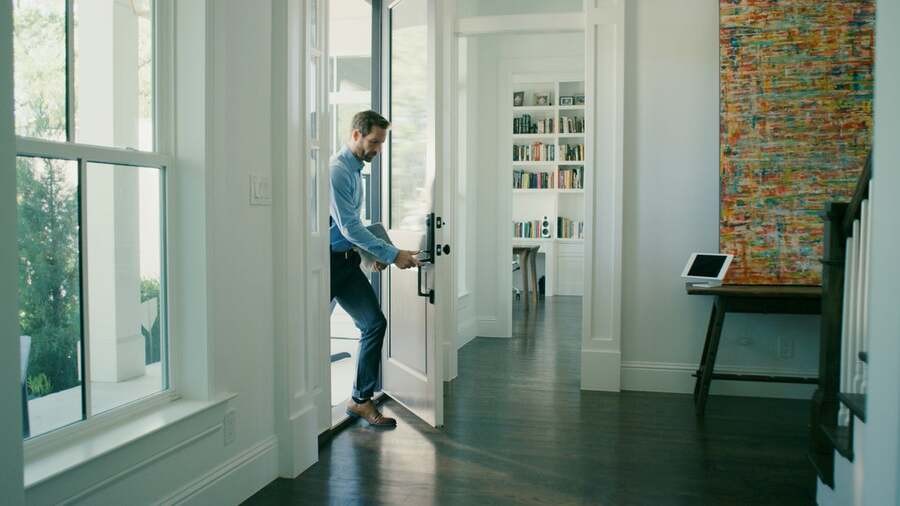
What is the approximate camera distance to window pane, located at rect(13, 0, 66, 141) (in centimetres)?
203

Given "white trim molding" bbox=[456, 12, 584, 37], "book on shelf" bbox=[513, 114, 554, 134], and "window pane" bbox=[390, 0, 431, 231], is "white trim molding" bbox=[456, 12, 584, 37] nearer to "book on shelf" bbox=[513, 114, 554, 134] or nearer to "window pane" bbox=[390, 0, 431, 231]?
"window pane" bbox=[390, 0, 431, 231]

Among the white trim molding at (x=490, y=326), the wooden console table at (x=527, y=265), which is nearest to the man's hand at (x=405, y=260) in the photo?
the white trim molding at (x=490, y=326)

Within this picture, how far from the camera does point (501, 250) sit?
6930mm

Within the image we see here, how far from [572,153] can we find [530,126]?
687mm

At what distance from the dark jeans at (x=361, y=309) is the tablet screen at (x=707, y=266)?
193 centimetres

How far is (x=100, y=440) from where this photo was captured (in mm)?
2232

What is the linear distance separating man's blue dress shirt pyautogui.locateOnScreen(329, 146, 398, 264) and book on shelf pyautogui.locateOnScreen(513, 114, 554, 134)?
6.37m

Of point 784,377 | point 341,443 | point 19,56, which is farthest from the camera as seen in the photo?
point 784,377

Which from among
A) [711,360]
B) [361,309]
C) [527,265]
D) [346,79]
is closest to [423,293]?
[361,309]

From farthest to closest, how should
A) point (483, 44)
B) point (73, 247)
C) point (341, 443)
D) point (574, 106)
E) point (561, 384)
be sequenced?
1. point (574, 106)
2. point (483, 44)
3. point (561, 384)
4. point (341, 443)
5. point (73, 247)

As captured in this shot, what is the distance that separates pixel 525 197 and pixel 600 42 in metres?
5.60

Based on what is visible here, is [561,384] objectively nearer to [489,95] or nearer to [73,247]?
[489,95]

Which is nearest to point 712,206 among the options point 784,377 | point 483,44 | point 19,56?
point 784,377

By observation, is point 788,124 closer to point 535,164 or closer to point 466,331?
point 466,331
